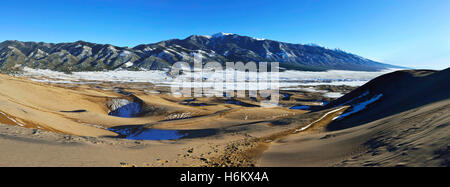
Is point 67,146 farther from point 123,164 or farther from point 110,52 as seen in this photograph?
point 110,52

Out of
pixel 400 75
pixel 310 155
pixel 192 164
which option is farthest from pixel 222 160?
pixel 400 75

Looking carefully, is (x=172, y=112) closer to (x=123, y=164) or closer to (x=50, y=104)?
(x=50, y=104)

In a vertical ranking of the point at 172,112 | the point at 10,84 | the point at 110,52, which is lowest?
the point at 172,112

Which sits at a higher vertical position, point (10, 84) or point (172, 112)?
point (10, 84)

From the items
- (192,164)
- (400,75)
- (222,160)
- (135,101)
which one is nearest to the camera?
(192,164)
